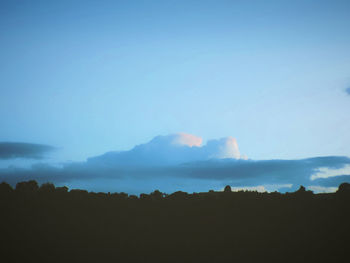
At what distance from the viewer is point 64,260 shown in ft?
113

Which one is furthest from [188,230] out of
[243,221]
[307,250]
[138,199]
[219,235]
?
[307,250]

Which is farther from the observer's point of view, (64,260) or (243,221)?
(243,221)

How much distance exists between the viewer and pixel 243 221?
125 feet

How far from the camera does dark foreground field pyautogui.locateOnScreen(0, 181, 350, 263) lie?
34.5 meters

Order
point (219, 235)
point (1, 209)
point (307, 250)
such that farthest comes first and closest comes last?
point (1, 209) < point (219, 235) < point (307, 250)

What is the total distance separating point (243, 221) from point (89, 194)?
61.5ft

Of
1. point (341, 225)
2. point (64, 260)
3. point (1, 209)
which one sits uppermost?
point (1, 209)

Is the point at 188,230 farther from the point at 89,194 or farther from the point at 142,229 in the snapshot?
the point at 89,194

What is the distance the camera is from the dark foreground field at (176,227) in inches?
1359

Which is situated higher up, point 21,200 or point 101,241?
point 21,200

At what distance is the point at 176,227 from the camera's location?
3806 cm

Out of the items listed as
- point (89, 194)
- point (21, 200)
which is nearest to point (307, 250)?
point (89, 194)

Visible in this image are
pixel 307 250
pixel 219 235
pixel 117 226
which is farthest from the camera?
pixel 117 226

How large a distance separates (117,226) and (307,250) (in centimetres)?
1891
